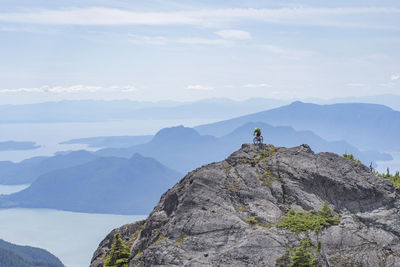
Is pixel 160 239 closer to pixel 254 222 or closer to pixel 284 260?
pixel 254 222

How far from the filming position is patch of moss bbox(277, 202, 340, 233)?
24609 mm

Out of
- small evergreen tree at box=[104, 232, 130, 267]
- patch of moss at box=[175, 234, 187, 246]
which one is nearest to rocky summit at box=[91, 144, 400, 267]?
patch of moss at box=[175, 234, 187, 246]

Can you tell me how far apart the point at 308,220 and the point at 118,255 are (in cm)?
1348

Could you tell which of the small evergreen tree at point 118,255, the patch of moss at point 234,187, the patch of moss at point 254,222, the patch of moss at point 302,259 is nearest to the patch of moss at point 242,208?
the patch of moss at point 254,222

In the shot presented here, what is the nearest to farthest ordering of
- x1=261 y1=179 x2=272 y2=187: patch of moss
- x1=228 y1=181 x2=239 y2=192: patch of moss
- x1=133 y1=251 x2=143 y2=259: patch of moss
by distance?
x1=133 y1=251 x2=143 y2=259: patch of moss → x1=228 y1=181 x2=239 y2=192: patch of moss → x1=261 y1=179 x2=272 y2=187: patch of moss

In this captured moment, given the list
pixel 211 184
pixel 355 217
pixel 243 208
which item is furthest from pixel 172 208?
pixel 355 217

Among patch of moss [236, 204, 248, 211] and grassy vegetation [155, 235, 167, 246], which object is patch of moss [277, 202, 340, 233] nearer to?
patch of moss [236, 204, 248, 211]

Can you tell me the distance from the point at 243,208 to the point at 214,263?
213 inches

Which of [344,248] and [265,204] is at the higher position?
[265,204]

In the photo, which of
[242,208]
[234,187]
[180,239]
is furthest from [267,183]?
[180,239]

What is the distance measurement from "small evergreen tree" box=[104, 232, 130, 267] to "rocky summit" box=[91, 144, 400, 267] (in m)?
0.78

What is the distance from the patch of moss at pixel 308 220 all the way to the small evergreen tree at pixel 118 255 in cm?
1107

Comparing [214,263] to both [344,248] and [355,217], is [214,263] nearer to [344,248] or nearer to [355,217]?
[344,248]

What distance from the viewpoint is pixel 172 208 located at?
1123 inches
